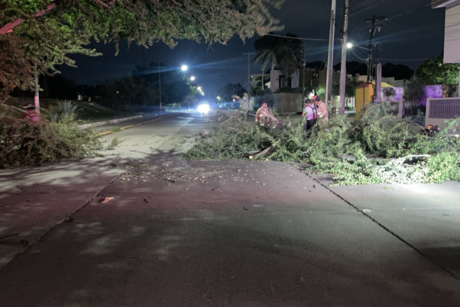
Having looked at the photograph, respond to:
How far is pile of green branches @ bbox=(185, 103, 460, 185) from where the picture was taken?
7.58m

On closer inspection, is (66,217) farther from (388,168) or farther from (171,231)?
(388,168)

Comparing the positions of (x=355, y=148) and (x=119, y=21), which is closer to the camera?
(x=355, y=148)

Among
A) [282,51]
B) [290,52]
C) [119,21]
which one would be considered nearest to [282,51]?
[282,51]

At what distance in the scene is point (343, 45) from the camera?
19.1 metres

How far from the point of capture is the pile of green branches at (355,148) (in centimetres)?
758

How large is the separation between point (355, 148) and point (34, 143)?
8675 mm

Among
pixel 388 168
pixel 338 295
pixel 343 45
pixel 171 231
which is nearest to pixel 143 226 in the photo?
pixel 171 231

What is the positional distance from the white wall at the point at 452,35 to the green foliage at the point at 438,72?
825 cm

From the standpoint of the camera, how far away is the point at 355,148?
1009 centimetres

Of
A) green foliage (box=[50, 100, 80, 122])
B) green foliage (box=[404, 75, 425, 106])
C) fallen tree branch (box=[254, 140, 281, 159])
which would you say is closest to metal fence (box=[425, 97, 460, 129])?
green foliage (box=[404, 75, 425, 106])

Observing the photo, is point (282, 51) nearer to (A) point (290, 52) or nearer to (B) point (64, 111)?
(A) point (290, 52)

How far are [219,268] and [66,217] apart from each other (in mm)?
2829

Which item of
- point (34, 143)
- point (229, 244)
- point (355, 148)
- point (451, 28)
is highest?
point (451, 28)

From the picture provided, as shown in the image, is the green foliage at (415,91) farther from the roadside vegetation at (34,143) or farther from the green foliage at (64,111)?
the roadside vegetation at (34,143)
